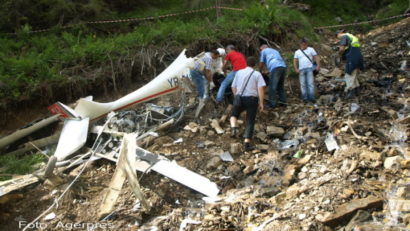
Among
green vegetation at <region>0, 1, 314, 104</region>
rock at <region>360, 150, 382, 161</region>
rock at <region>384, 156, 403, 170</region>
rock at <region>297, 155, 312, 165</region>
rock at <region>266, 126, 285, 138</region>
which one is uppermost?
green vegetation at <region>0, 1, 314, 104</region>

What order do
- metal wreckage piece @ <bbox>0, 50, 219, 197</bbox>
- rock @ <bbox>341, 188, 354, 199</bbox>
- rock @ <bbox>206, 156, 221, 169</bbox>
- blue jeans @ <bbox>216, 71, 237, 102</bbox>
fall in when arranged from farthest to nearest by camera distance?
A: 1. blue jeans @ <bbox>216, 71, 237, 102</bbox>
2. rock @ <bbox>206, 156, 221, 169</bbox>
3. metal wreckage piece @ <bbox>0, 50, 219, 197</bbox>
4. rock @ <bbox>341, 188, 354, 199</bbox>

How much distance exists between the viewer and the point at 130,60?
338 inches

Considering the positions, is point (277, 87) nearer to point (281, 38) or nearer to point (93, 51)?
point (281, 38)

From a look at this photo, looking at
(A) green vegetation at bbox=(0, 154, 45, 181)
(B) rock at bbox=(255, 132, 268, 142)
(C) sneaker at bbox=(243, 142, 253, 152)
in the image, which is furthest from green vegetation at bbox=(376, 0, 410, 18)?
(A) green vegetation at bbox=(0, 154, 45, 181)

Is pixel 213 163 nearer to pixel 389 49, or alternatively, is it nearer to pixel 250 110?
pixel 250 110

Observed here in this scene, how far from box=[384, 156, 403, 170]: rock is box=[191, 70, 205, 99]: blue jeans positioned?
148 inches

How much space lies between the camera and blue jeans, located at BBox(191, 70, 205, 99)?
7.06m

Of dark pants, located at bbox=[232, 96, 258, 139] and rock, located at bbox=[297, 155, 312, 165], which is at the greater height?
dark pants, located at bbox=[232, 96, 258, 139]

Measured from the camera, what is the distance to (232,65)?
6.85 meters

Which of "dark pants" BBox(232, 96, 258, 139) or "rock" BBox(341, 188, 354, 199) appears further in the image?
"dark pants" BBox(232, 96, 258, 139)

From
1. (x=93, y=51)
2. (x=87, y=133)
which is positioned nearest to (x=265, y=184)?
(x=87, y=133)

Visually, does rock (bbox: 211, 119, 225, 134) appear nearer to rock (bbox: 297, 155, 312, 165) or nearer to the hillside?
the hillside

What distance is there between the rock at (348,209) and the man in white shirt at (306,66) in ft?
11.5

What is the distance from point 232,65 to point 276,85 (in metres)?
1.01
